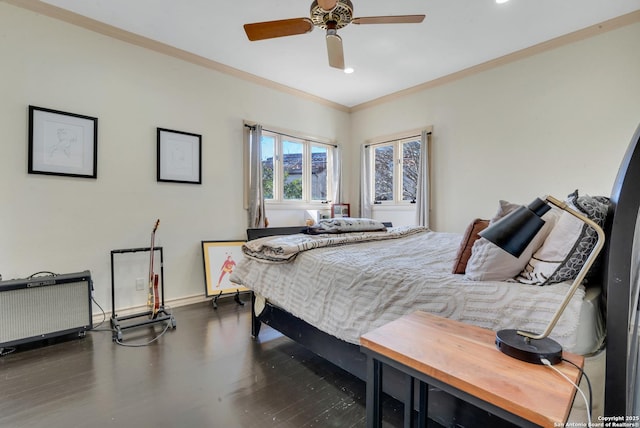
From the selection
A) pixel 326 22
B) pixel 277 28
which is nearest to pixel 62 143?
pixel 277 28

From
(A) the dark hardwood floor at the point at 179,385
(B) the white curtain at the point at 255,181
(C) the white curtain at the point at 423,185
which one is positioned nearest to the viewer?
(A) the dark hardwood floor at the point at 179,385

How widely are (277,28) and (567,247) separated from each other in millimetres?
2233

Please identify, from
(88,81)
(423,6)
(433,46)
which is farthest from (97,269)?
(433,46)

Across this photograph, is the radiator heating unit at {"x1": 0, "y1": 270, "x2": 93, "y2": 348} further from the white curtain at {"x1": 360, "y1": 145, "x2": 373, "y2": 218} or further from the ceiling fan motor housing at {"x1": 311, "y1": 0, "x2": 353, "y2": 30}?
the white curtain at {"x1": 360, "y1": 145, "x2": 373, "y2": 218}

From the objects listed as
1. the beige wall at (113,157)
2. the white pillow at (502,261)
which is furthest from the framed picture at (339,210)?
the white pillow at (502,261)

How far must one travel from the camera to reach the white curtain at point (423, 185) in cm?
402

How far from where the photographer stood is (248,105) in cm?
390

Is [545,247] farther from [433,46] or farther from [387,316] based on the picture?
[433,46]

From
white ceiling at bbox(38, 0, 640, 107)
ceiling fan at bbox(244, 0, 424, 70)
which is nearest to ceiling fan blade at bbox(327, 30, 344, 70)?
ceiling fan at bbox(244, 0, 424, 70)

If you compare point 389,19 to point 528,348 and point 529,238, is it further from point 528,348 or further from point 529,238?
point 528,348

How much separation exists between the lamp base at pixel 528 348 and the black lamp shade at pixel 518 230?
0.91 ft

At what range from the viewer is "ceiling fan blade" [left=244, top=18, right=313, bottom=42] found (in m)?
2.14

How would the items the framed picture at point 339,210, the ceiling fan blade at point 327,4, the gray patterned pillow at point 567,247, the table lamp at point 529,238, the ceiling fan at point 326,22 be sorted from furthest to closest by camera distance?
the framed picture at point 339,210
the ceiling fan at point 326,22
the ceiling fan blade at point 327,4
the gray patterned pillow at point 567,247
the table lamp at point 529,238

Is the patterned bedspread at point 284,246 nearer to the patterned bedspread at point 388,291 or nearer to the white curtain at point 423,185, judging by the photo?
the patterned bedspread at point 388,291
